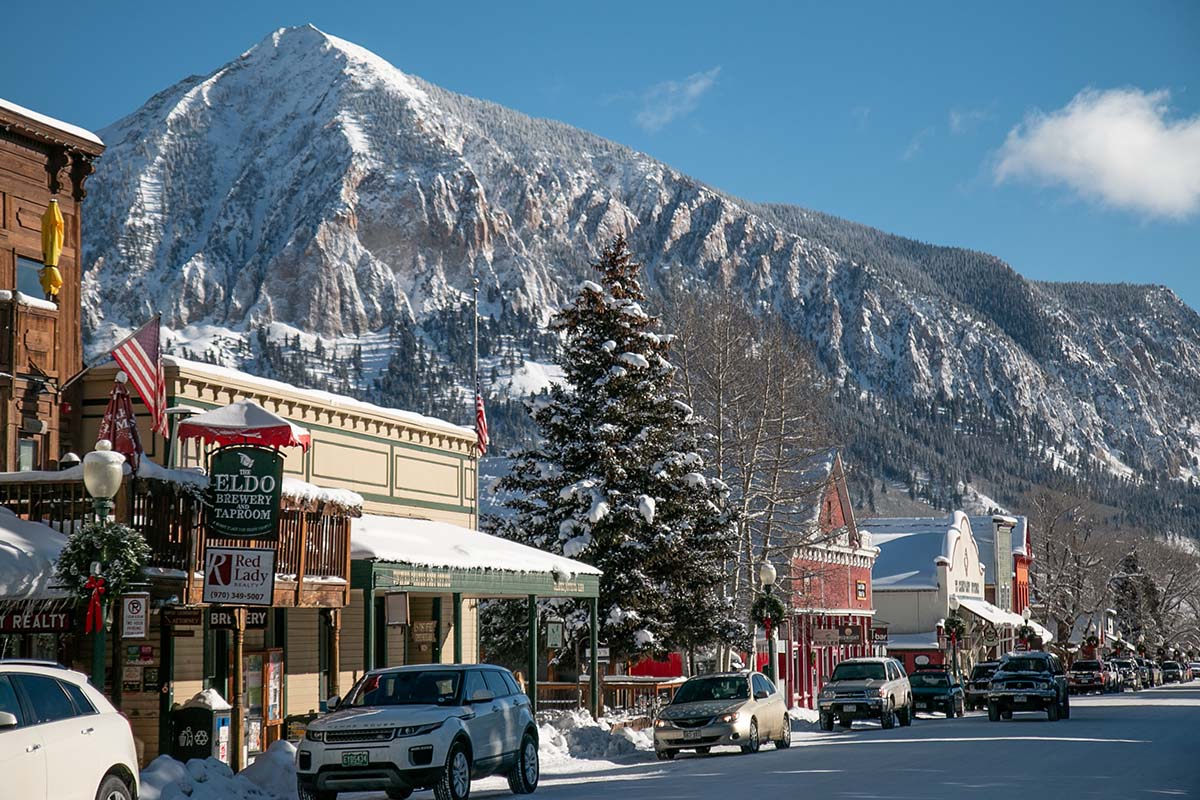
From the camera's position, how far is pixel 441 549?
27094 mm

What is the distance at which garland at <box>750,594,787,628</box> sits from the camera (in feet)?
120

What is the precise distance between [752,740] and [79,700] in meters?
16.7

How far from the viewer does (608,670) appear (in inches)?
1651

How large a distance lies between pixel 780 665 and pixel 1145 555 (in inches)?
3534

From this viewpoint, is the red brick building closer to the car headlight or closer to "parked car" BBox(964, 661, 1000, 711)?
"parked car" BBox(964, 661, 1000, 711)

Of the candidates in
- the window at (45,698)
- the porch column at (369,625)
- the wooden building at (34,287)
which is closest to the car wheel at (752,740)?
the porch column at (369,625)

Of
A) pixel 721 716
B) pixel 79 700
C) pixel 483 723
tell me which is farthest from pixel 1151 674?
pixel 79 700

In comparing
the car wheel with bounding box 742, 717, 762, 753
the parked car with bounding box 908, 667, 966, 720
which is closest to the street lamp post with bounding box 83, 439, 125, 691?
the car wheel with bounding box 742, 717, 762, 753

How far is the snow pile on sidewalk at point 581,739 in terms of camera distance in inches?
1080

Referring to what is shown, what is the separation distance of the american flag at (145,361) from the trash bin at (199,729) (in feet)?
14.6

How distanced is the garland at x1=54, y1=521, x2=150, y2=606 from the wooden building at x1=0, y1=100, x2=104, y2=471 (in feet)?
24.1

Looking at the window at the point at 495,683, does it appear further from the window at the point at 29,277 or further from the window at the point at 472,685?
the window at the point at 29,277

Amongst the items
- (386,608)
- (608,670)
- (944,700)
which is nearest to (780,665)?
(944,700)

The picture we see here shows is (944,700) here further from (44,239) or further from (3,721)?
(3,721)
